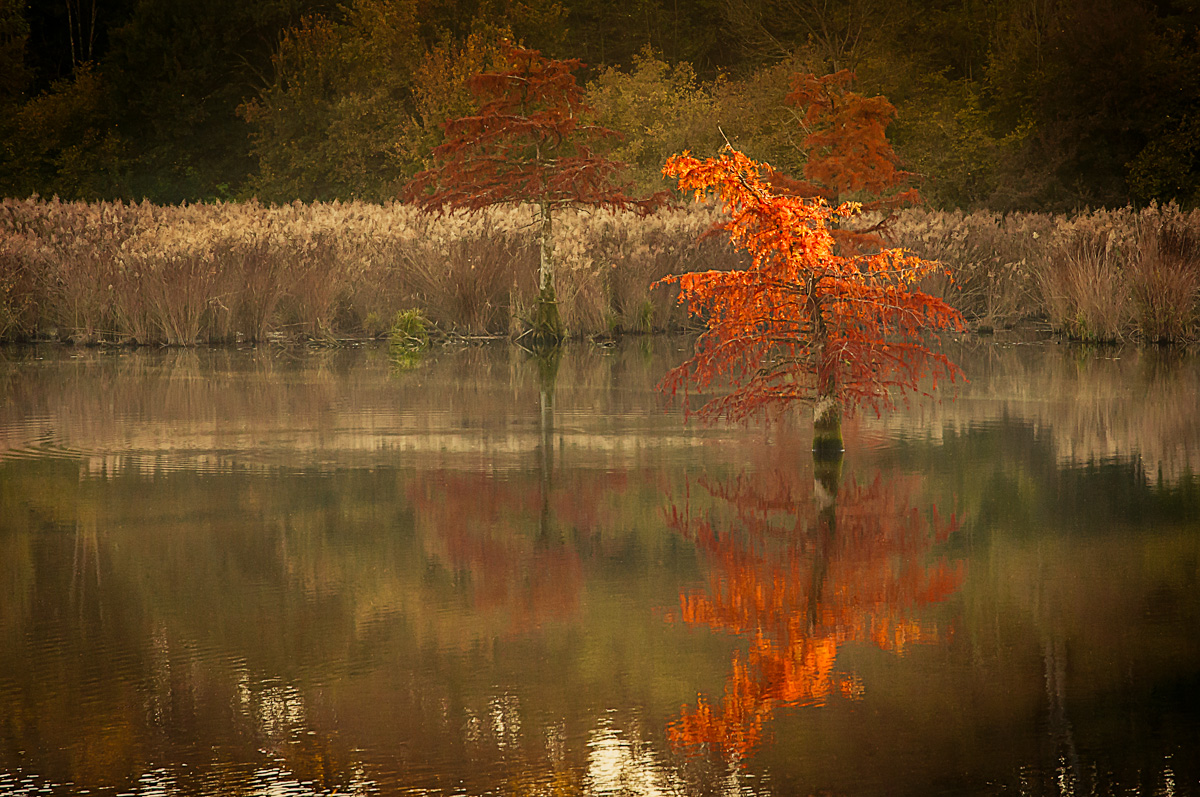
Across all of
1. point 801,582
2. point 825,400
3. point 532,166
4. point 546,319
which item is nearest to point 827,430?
point 825,400

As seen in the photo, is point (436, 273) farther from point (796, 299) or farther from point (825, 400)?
point (825, 400)

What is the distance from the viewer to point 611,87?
46.4 metres

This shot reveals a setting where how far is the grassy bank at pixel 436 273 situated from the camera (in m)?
20.5

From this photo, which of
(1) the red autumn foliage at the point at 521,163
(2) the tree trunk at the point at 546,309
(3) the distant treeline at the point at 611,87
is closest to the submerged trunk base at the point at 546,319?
(2) the tree trunk at the point at 546,309

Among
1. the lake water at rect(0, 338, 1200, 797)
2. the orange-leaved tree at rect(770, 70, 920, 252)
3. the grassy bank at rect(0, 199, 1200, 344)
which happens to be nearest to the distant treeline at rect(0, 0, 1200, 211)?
the grassy bank at rect(0, 199, 1200, 344)

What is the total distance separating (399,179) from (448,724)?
4325cm

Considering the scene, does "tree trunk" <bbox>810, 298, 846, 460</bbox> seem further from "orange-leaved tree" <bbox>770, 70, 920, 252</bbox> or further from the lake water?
"orange-leaved tree" <bbox>770, 70, 920, 252</bbox>

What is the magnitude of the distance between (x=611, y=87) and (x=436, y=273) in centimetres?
2594

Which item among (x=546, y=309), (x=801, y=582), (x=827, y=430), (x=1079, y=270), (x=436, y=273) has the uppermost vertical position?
(x=436, y=273)

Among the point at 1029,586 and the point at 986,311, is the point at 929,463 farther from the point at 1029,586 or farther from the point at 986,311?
the point at 986,311

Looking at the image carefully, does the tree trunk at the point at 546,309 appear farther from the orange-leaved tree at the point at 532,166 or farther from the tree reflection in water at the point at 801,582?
the tree reflection in water at the point at 801,582

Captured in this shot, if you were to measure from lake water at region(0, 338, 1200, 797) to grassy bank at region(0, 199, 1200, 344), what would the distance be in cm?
860

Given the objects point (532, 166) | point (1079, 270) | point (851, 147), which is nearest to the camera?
point (1079, 270)

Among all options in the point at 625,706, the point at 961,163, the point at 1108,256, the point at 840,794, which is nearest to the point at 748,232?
the point at 625,706
